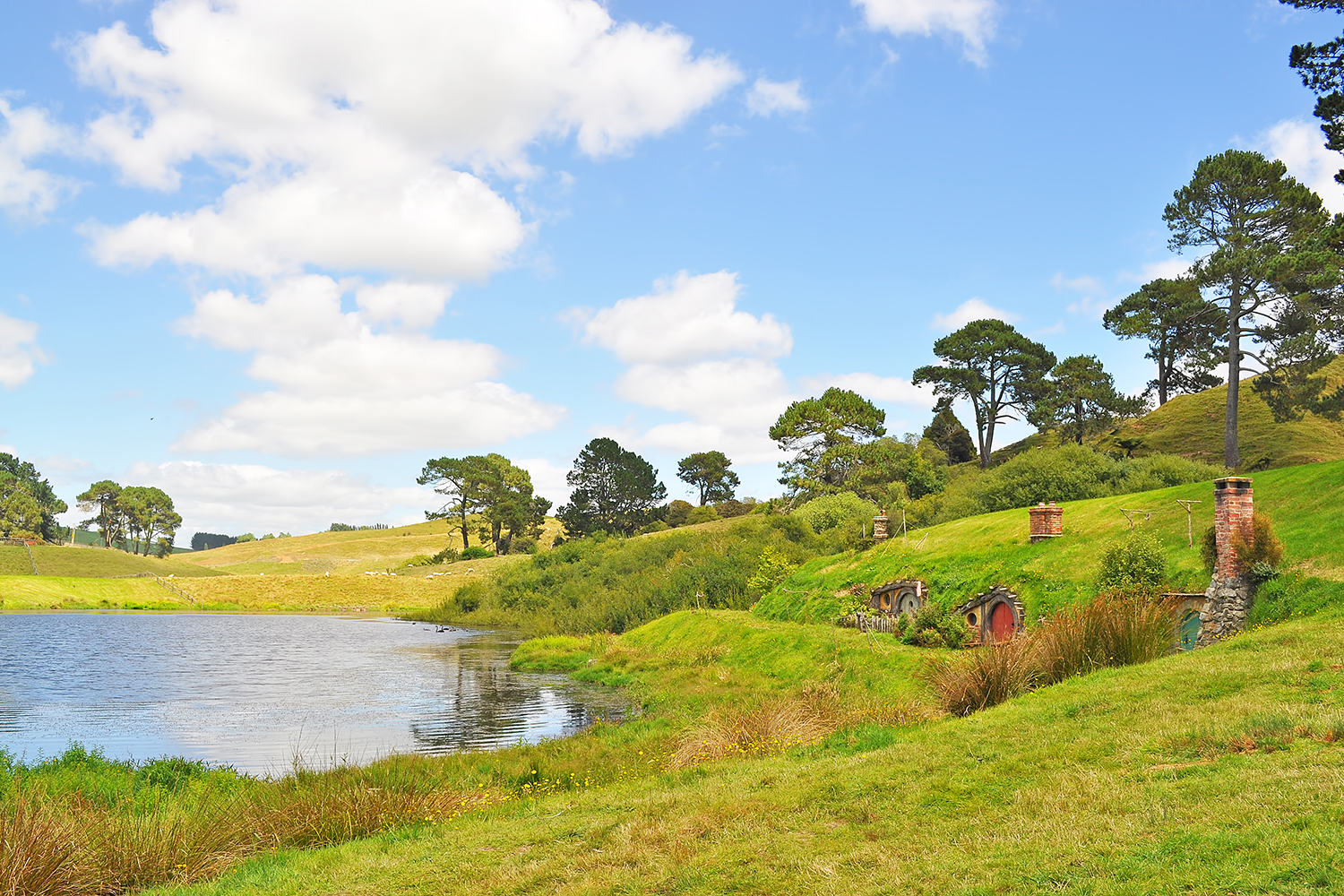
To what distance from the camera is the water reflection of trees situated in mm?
23438

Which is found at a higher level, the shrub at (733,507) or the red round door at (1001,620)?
the shrub at (733,507)

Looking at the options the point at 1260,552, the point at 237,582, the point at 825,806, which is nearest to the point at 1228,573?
the point at 1260,552

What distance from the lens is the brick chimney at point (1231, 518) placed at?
20438 millimetres

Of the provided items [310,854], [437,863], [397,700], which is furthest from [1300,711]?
[397,700]

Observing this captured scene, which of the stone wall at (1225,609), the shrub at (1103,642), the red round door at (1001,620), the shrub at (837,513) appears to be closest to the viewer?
the shrub at (1103,642)

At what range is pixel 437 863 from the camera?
947 centimetres

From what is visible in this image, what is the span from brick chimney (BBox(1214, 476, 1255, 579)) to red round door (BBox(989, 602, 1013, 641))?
6688mm

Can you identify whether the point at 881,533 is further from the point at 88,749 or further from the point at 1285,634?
the point at 88,749

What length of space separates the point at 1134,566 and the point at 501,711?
20.6 meters

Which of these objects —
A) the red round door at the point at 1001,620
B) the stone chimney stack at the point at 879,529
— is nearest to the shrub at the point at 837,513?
the stone chimney stack at the point at 879,529

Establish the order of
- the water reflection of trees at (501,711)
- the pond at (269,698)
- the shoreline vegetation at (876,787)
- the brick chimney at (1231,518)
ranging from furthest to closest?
the water reflection of trees at (501,711) → the pond at (269,698) → the brick chimney at (1231,518) → the shoreline vegetation at (876,787)

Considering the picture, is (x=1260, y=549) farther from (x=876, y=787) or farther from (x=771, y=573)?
(x=771, y=573)

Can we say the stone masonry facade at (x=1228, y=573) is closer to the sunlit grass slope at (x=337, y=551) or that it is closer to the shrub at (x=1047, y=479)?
the shrub at (x=1047, y=479)

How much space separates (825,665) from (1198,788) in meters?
19.2
